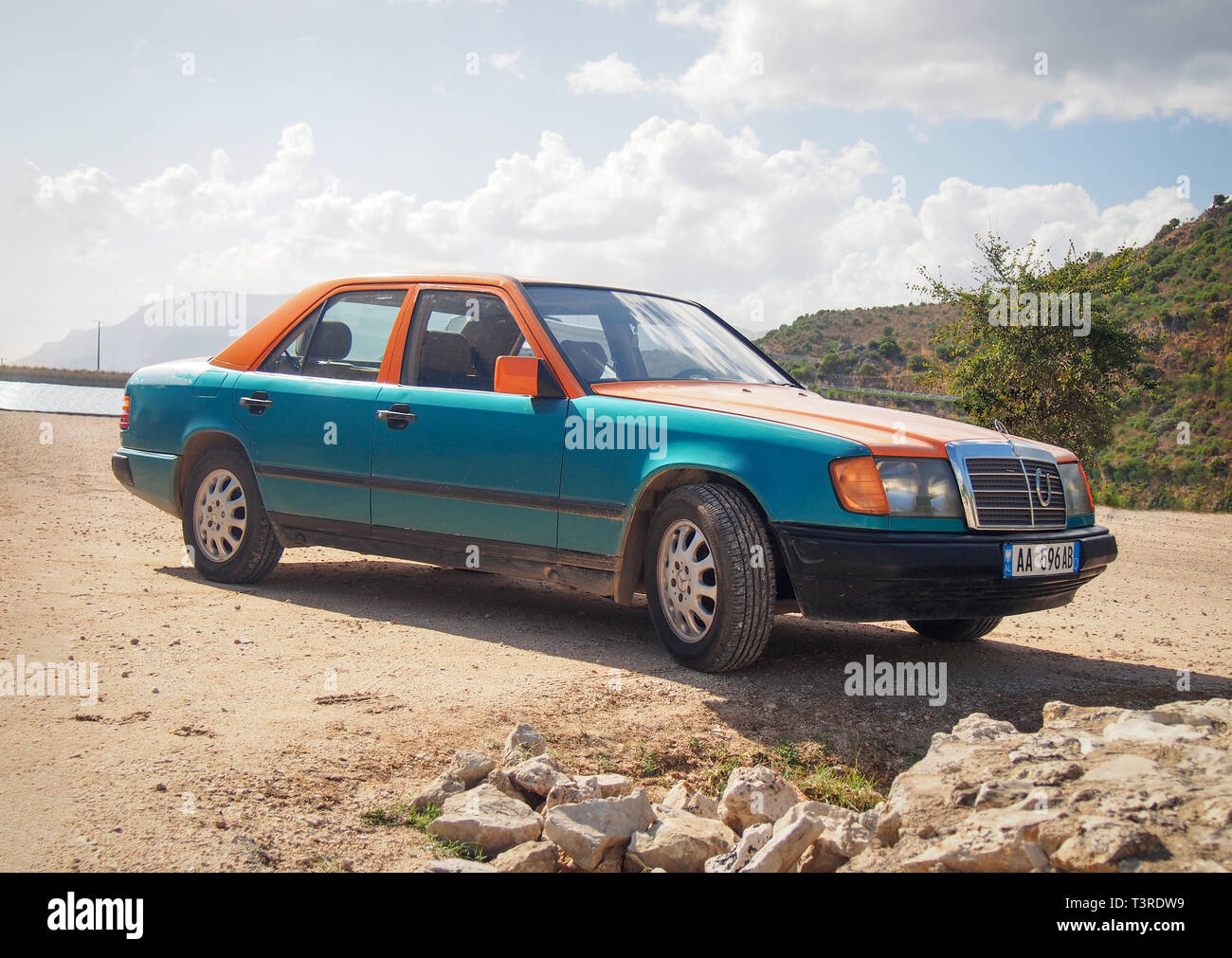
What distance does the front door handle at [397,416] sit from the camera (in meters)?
5.77

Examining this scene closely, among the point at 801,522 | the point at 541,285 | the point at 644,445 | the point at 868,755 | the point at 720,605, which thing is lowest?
the point at 868,755

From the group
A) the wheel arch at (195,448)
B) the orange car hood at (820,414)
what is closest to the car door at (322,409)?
the wheel arch at (195,448)

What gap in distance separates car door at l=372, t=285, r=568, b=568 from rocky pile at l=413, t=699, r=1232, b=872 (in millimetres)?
1832

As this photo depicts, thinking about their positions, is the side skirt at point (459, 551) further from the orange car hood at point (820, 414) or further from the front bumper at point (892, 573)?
the front bumper at point (892, 573)

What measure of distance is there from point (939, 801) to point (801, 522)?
1.66 m

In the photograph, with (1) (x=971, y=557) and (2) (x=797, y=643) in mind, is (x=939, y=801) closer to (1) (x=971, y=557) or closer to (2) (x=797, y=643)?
(1) (x=971, y=557)

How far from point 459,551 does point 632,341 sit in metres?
1.43

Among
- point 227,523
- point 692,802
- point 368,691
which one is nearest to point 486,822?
point 692,802

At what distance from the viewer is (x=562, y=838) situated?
293cm

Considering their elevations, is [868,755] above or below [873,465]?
below

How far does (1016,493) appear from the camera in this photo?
4668 millimetres
